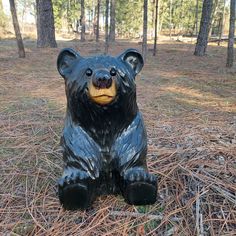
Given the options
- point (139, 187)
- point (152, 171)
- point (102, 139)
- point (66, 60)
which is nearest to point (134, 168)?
point (139, 187)

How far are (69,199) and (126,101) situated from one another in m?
0.59

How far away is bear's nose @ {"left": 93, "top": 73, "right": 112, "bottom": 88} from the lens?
142 centimetres

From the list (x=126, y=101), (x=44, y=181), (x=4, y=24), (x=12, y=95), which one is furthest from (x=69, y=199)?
(x=4, y=24)

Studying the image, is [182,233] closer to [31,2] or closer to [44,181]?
[44,181]

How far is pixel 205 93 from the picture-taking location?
518 centimetres

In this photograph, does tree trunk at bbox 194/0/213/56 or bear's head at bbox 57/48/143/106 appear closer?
bear's head at bbox 57/48/143/106

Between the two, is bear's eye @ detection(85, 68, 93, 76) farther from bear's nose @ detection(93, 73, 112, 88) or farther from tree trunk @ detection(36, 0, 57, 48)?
tree trunk @ detection(36, 0, 57, 48)

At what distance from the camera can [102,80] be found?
1.42 metres

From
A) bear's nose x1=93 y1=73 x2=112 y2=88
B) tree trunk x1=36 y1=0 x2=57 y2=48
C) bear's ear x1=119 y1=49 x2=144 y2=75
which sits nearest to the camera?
bear's nose x1=93 y1=73 x2=112 y2=88

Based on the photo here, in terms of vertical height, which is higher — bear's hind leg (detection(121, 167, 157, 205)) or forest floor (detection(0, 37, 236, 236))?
bear's hind leg (detection(121, 167, 157, 205))

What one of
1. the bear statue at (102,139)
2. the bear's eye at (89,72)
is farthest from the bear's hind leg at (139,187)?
the bear's eye at (89,72)

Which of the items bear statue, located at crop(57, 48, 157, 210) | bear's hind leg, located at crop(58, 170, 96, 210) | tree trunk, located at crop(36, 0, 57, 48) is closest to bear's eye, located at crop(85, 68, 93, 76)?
bear statue, located at crop(57, 48, 157, 210)

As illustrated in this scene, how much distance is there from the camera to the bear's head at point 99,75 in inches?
56.9

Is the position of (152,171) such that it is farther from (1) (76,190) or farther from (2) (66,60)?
(2) (66,60)
